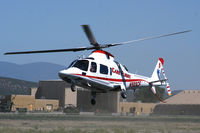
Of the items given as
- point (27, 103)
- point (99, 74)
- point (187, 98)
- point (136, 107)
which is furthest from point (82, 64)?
point (187, 98)

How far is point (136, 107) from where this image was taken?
111250 mm

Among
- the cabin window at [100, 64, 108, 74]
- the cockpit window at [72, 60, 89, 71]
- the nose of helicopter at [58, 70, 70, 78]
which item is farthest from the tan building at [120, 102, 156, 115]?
the nose of helicopter at [58, 70, 70, 78]

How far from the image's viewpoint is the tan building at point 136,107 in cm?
10675

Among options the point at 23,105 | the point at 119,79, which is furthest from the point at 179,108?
the point at 119,79

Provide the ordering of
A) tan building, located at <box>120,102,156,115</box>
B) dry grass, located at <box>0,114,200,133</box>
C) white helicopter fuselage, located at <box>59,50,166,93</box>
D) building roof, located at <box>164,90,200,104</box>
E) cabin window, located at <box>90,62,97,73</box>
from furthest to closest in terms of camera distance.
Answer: building roof, located at <box>164,90,200,104</box> → tan building, located at <box>120,102,156,115</box> → dry grass, located at <box>0,114,200,133</box> → cabin window, located at <box>90,62,97,73</box> → white helicopter fuselage, located at <box>59,50,166,93</box>

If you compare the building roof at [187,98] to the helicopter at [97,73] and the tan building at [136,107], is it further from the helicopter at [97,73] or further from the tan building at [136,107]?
the helicopter at [97,73]

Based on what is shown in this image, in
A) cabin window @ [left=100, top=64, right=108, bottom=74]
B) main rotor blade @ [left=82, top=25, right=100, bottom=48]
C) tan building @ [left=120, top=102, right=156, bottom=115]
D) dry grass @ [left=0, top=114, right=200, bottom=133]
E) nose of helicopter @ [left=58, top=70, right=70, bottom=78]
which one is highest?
main rotor blade @ [left=82, top=25, right=100, bottom=48]

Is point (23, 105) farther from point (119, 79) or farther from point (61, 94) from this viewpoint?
point (119, 79)

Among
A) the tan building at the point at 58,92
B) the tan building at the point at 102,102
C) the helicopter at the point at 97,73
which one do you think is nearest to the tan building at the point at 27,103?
the tan building at the point at 58,92

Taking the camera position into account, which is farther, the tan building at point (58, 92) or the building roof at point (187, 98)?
the building roof at point (187, 98)

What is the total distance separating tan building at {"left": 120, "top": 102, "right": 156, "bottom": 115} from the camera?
10675 centimetres

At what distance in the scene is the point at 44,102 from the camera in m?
101

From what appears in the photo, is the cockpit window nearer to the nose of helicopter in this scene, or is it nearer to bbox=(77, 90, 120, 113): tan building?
the nose of helicopter

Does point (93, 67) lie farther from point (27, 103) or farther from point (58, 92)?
point (58, 92)
